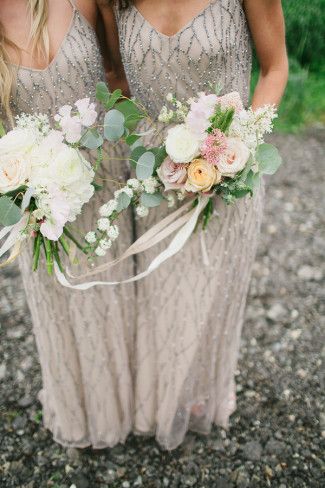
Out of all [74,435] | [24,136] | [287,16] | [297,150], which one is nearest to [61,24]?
[24,136]

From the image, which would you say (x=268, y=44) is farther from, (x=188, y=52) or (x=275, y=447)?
(x=275, y=447)

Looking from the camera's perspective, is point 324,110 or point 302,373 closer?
point 302,373

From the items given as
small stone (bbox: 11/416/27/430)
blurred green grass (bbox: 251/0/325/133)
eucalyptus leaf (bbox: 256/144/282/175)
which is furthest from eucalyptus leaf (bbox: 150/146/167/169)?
blurred green grass (bbox: 251/0/325/133)

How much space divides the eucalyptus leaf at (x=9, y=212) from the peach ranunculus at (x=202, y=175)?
19.6 inches

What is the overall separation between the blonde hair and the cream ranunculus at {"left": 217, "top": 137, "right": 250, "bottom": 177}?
0.67m

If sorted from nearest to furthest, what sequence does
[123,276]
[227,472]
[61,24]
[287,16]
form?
[61,24] → [123,276] → [227,472] → [287,16]

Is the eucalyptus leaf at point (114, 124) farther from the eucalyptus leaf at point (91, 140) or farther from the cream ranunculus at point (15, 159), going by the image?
the cream ranunculus at point (15, 159)

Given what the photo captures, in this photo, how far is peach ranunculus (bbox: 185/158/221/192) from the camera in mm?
1463

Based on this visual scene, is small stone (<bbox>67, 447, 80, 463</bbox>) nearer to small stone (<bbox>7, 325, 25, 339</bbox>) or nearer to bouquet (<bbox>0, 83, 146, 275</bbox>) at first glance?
small stone (<bbox>7, 325, 25, 339</bbox>)

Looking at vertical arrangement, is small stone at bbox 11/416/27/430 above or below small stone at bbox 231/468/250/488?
above

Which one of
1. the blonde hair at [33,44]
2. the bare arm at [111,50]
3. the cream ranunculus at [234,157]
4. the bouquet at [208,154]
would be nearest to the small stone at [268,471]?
the bouquet at [208,154]

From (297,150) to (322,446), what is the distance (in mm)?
3264

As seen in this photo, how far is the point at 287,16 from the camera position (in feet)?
20.8

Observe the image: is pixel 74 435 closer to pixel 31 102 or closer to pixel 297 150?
pixel 31 102
